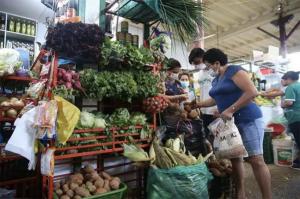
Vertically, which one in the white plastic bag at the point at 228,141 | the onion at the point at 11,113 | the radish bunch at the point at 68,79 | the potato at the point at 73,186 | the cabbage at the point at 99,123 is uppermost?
the radish bunch at the point at 68,79

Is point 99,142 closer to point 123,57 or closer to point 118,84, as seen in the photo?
point 118,84

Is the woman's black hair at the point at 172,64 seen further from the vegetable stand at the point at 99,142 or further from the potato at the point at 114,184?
the potato at the point at 114,184

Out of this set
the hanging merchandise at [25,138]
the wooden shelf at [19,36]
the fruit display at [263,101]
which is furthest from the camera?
the fruit display at [263,101]

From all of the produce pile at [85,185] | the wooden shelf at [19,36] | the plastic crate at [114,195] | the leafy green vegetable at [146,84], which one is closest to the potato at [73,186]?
the produce pile at [85,185]

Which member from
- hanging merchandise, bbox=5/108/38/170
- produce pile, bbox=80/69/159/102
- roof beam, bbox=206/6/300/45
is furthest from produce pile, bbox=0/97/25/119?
roof beam, bbox=206/6/300/45

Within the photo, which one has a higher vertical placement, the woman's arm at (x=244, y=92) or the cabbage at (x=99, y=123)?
the woman's arm at (x=244, y=92)

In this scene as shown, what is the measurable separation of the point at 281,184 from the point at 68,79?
8.95ft

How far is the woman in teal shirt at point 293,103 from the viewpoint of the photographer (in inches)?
149

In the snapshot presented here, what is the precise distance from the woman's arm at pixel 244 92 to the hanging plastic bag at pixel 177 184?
0.52 meters

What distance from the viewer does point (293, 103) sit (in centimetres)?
380

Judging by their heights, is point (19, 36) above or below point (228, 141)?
above

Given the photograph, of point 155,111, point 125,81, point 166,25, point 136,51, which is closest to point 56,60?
point 125,81

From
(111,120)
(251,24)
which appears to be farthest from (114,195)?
(251,24)

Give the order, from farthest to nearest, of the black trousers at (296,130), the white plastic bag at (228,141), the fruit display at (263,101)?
the fruit display at (263,101) → the black trousers at (296,130) → the white plastic bag at (228,141)
